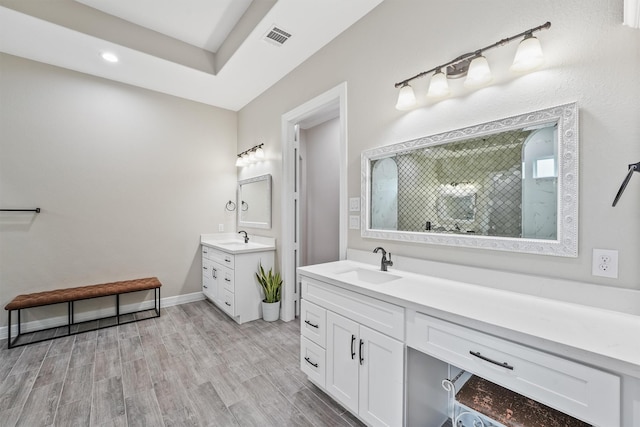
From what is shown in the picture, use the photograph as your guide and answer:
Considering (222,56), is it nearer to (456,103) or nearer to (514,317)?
(456,103)

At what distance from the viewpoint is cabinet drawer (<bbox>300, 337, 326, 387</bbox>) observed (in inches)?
69.6

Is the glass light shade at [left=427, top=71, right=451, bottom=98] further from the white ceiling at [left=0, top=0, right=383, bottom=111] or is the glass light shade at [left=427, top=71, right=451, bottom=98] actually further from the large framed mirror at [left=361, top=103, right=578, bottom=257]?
the white ceiling at [left=0, top=0, right=383, bottom=111]

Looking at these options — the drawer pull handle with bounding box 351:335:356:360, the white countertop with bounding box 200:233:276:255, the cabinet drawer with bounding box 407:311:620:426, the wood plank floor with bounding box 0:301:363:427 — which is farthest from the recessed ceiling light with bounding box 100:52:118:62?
the cabinet drawer with bounding box 407:311:620:426

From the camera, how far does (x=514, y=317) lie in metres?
1.06

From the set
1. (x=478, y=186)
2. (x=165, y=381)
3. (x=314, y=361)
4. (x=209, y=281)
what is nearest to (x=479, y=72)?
(x=478, y=186)

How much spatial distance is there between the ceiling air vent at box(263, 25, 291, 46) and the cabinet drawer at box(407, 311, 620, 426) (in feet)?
8.31

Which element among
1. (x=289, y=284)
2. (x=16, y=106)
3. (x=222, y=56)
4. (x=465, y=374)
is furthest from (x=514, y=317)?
(x=16, y=106)

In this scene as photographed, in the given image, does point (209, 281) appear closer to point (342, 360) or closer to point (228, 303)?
point (228, 303)

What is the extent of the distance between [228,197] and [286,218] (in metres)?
1.51

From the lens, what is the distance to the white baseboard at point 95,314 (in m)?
2.80

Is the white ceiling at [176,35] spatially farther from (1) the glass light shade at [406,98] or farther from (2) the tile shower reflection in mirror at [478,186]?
(2) the tile shower reflection in mirror at [478,186]

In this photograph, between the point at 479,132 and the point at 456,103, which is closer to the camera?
the point at 479,132

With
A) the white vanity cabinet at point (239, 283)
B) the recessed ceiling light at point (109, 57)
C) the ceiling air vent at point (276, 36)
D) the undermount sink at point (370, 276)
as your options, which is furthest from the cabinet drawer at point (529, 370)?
the recessed ceiling light at point (109, 57)

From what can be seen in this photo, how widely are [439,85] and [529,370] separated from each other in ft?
4.87
